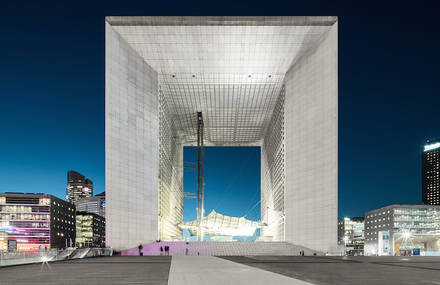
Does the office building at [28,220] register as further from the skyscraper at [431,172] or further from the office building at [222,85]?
the skyscraper at [431,172]

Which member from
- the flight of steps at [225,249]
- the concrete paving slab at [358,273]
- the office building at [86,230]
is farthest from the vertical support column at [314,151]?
the office building at [86,230]

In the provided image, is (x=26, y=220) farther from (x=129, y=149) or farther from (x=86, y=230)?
(x=129, y=149)

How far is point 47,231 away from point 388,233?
274 ft

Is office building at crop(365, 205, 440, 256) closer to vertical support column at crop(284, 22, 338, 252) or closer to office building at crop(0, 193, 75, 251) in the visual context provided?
vertical support column at crop(284, 22, 338, 252)

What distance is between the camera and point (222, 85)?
38531 millimetres

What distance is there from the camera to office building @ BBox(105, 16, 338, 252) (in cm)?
2978

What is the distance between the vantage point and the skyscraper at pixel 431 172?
6176 inches

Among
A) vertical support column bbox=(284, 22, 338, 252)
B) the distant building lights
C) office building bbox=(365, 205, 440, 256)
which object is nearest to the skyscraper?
the distant building lights

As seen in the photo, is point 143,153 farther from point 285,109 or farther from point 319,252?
Answer: point 319,252

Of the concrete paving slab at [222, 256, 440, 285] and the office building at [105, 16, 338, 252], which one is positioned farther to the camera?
the office building at [105, 16, 338, 252]

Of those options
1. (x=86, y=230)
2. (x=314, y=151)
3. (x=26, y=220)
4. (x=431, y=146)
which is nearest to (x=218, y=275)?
(x=314, y=151)

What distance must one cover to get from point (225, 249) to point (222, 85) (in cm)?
1670

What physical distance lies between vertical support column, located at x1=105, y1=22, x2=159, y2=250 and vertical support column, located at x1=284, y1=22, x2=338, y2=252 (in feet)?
40.5

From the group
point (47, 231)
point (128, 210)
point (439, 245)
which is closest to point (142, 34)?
point (128, 210)
